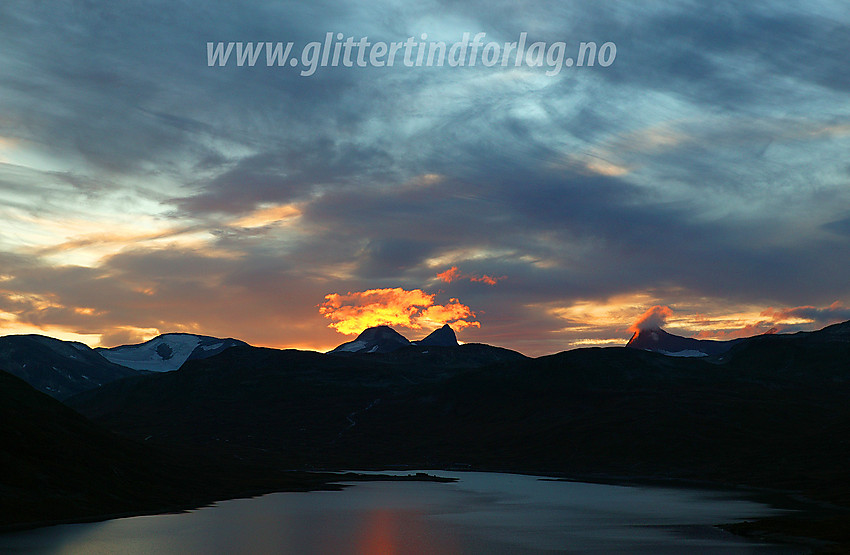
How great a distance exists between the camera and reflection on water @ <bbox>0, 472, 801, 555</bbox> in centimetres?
9444

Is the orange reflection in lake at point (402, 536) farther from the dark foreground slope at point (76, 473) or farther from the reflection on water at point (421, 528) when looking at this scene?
the dark foreground slope at point (76, 473)

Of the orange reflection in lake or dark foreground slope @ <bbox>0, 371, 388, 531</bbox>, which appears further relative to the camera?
dark foreground slope @ <bbox>0, 371, 388, 531</bbox>

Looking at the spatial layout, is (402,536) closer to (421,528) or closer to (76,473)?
(421,528)

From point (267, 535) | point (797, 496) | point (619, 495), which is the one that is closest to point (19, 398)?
point (267, 535)

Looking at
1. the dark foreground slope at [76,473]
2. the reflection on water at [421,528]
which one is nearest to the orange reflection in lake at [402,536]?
the reflection on water at [421,528]

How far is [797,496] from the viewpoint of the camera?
165250mm

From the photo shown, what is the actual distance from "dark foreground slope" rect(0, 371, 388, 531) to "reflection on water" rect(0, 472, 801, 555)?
944cm

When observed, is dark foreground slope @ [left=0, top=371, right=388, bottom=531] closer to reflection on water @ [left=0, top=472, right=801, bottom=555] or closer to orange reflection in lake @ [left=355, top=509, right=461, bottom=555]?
reflection on water @ [left=0, top=472, right=801, bottom=555]

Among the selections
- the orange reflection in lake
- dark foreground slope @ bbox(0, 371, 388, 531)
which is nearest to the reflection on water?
the orange reflection in lake

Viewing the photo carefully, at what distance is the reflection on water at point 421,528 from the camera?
94438mm

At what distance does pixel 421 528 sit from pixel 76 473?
61.3 m

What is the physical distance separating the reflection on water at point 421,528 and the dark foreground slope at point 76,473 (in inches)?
372

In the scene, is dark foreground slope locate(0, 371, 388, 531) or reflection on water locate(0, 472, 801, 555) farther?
dark foreground slope locate(0, 371, 388, 531)

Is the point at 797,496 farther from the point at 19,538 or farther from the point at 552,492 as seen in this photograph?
the point at 19,538
